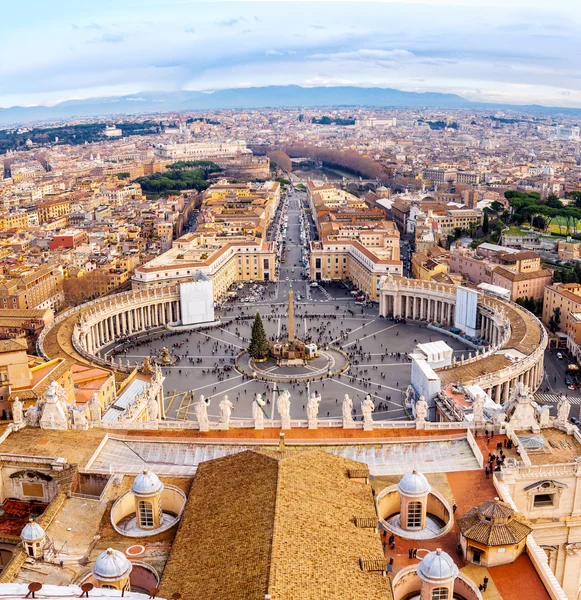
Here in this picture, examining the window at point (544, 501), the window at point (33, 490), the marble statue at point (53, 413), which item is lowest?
the window at point (544, 501)

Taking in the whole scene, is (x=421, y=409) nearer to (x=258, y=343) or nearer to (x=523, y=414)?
(x=523, y=414)

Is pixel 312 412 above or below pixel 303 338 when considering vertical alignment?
above

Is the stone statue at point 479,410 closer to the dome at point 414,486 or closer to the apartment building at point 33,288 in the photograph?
the dome at point 414,486

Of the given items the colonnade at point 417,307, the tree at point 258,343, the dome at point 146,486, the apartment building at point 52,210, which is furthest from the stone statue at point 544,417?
the apartment building at point 52,210

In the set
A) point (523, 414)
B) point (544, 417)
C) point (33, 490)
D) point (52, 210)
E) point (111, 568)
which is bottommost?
point (52, 210)

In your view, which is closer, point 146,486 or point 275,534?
point 275,534

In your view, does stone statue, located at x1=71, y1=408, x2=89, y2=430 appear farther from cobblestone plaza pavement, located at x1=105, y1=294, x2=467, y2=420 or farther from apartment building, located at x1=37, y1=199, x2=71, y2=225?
apartment building, located at x1=37, y1=199, x2=71, y2=225

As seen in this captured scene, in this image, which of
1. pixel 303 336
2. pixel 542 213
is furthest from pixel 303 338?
pixel 542 213
